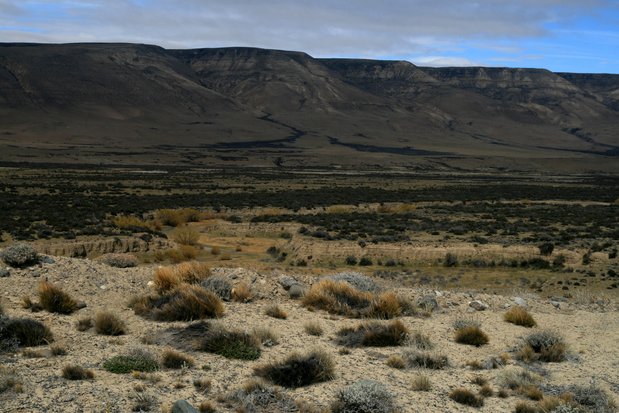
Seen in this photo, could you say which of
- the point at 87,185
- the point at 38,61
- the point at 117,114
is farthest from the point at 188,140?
the point at 87,185

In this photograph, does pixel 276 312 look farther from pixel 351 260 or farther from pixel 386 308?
pixel 351 260

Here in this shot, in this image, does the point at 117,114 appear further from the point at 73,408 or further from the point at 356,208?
the point at 73,408

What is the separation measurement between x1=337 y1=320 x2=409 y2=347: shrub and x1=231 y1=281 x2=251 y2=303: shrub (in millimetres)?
2530

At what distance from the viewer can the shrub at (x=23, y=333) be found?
30.3 feet

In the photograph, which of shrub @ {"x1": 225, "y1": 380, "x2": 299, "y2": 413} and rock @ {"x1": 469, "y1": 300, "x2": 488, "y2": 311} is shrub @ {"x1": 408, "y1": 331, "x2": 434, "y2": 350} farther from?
rock @ {"x1": 469, "y1": 300, "x2": 488, "y2": 311}

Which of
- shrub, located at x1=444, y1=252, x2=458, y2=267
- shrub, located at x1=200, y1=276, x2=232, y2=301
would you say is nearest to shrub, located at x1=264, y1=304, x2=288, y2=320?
shrub, located at x1=200, y1=276, x2=232, y2=301

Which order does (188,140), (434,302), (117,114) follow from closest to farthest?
1. (434,302)
2. (188,140)
3. (117,114)

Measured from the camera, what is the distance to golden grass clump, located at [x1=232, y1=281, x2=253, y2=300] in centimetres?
1266

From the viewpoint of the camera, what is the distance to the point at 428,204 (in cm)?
5244

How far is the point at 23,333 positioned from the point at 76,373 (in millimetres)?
1716

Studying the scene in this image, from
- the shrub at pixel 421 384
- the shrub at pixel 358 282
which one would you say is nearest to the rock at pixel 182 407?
the shrub at pixel 421 384

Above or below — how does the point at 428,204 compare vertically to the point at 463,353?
below

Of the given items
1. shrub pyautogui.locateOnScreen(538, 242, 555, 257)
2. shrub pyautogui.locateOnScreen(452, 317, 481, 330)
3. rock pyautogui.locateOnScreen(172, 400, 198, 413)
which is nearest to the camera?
rock pyautogui.locateOnScreen(172, 400, 198, 413)

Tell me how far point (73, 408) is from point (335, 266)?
18.2 m
